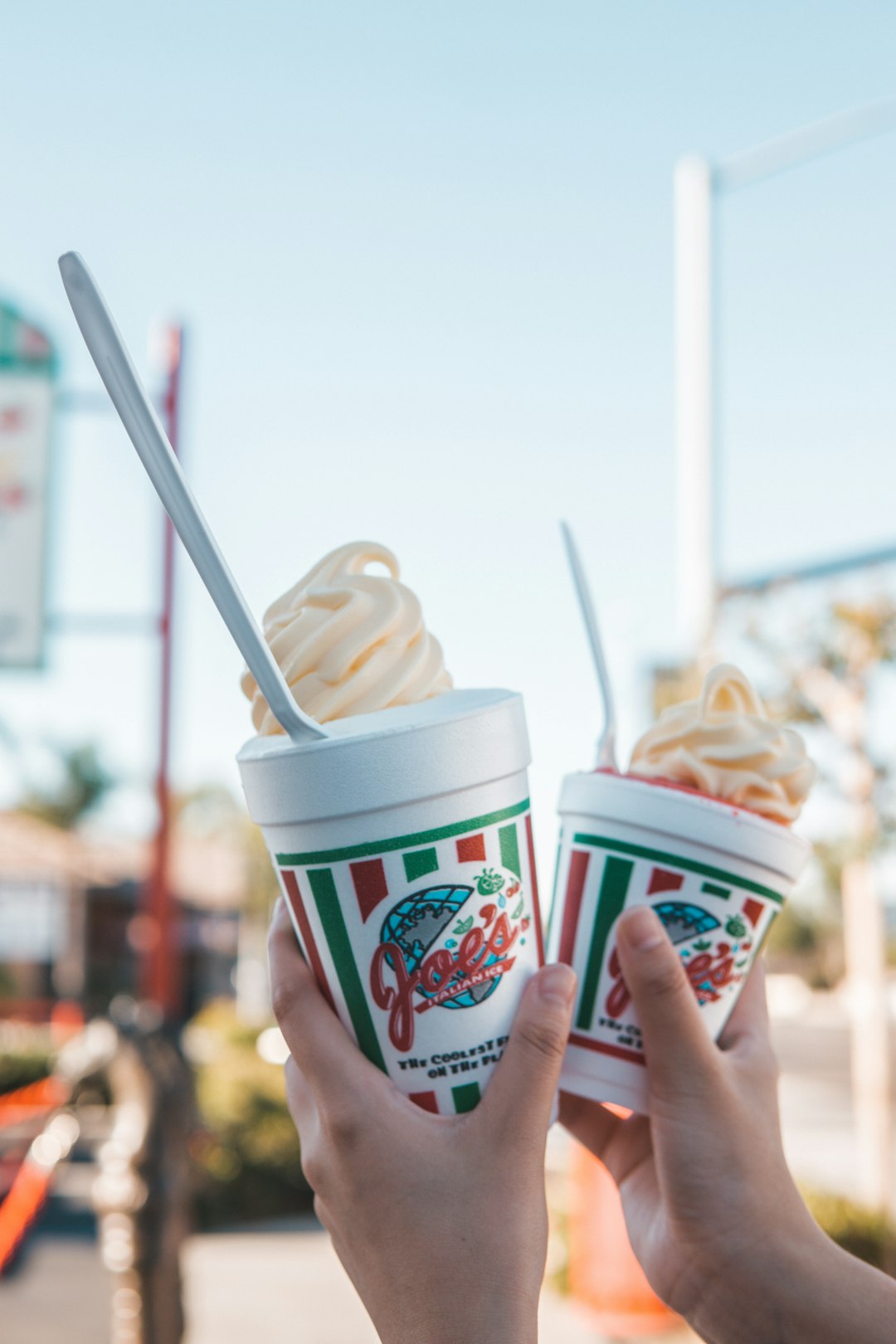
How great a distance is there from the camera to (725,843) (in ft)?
4.85

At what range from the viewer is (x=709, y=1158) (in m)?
Answer: 1.40

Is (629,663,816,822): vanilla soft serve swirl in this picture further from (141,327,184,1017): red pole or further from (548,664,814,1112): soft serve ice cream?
(141,327,184,1017): red pole

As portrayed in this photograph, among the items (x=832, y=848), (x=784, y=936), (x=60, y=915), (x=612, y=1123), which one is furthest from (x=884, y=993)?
(x=784, y=936)

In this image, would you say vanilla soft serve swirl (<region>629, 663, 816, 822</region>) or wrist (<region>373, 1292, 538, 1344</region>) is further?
vanilla soft serve swirl (<region>629, 663, 816, 822</region>)

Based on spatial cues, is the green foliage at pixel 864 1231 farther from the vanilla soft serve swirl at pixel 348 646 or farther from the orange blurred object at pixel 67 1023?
the orange blurred object at pixel 67 1023

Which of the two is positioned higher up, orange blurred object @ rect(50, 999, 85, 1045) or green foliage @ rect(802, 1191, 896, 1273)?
green foliage @ rect(802, 1191, 896, 1273)

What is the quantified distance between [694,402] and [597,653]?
4.46 meters

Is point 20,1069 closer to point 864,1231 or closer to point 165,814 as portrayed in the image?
point 165,814

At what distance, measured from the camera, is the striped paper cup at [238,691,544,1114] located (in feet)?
3.81

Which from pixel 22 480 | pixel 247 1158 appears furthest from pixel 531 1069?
pixel 247 1158

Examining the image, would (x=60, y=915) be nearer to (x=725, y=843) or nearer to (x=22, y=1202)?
(x=22, y=1202)

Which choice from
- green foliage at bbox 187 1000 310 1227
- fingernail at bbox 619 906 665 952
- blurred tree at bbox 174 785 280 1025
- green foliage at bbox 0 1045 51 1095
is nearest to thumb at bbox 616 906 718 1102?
fingernail at bbox 619 906 665 952

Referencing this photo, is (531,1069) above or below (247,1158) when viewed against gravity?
above

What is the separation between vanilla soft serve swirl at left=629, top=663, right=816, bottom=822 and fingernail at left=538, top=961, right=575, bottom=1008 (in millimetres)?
462
